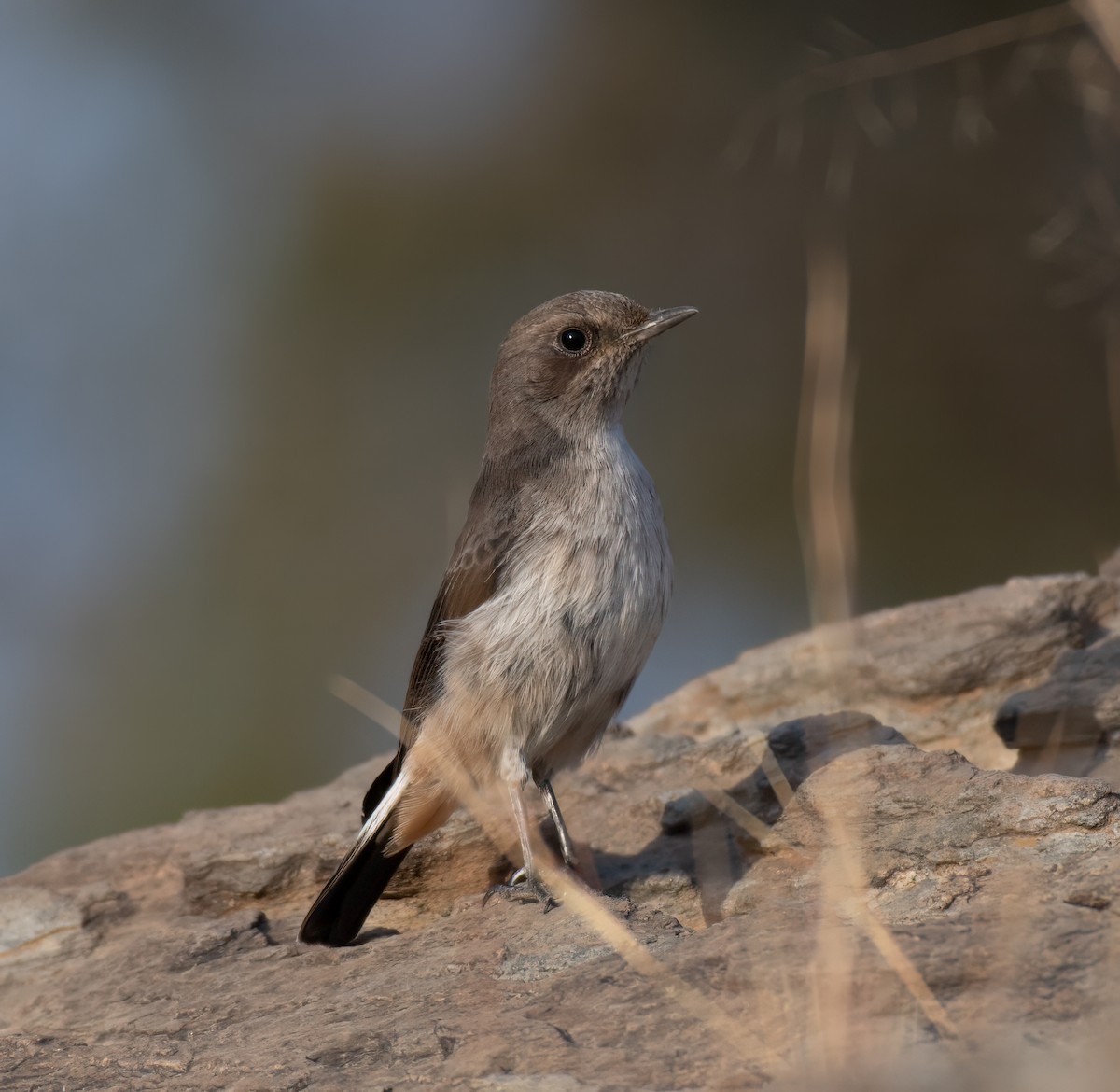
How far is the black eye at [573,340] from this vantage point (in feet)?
19.8

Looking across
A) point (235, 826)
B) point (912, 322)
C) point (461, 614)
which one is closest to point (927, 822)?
point (461, 614)

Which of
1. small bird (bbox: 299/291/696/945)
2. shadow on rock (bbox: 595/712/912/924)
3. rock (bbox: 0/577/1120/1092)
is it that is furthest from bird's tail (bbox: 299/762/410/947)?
shadow on rock (bbox: 595/712/912/924)

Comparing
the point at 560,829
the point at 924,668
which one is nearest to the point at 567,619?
the point at 560,829

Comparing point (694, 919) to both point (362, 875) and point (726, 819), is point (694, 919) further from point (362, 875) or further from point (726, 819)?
point (362, 875)

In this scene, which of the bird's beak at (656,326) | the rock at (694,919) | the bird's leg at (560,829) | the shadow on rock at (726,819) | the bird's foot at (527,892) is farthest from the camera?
the bird's beak at (656,326)

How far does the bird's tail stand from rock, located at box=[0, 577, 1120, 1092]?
0.15 meters

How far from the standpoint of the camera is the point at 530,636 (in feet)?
17.1

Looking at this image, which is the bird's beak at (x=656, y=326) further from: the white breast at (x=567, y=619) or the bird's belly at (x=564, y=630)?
the bird's belly at (x=564, y=630)

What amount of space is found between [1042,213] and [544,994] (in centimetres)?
1036

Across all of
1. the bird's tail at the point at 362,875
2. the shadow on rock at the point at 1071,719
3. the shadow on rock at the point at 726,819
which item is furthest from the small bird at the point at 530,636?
the shadow on rock at the point at 1071,719

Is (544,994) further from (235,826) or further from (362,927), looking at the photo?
(235,826)

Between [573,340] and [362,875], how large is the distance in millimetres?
2363

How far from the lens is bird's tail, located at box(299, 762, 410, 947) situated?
521cm

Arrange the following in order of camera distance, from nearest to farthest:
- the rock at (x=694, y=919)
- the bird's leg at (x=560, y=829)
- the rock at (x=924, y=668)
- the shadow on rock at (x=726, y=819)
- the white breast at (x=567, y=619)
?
the rock at (x=694, y=919)
the shadow on rock at (x=726, y=819)
the white breast at (x=567, y=619)
the bird's leg at (x=560, y=829)
the rock at (x=924, y=668)
